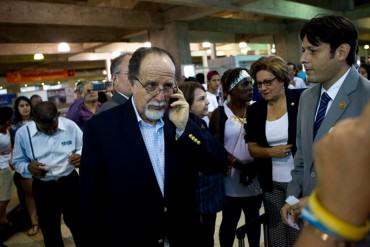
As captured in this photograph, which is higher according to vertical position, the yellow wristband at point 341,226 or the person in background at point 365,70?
the person in background at point 365,70

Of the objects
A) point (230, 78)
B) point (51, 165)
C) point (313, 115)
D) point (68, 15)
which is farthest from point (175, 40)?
point (313, 115)

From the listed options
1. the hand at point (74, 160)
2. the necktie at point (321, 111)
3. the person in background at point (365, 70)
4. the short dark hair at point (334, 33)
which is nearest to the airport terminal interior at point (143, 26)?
the person in background at point (365, 70)

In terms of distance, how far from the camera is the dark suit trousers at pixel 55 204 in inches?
114

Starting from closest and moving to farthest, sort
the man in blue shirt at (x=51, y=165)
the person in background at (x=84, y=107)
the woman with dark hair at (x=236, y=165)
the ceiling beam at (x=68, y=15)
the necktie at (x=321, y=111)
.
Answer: the necktie at (x=321, y=111), the woman with dark hair at (x=236, y=165), the man in blue shirt at (x=51, y=165), the person in background at (x=84, y=107), the ceiling beam at (x=68, y=15)

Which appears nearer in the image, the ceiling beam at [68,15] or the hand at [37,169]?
the hand at [37,169]

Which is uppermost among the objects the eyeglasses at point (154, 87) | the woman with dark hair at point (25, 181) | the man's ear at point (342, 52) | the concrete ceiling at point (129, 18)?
the concrete ceiling at point (129, 18)

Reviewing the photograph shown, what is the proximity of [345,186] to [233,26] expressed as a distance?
1139 centimetres

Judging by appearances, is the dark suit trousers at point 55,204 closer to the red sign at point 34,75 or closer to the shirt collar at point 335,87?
the shirt collar at point 335,87

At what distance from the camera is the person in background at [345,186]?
1.45 feet

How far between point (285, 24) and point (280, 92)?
1140 cm

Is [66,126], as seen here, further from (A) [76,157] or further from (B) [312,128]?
(B) [312,128]

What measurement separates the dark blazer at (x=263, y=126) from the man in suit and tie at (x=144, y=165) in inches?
30.8

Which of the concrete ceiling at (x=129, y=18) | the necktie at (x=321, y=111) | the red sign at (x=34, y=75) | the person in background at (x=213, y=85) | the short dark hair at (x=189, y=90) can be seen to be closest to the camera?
the necktie at (x=321, y=111)

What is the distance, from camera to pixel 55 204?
2936mm
